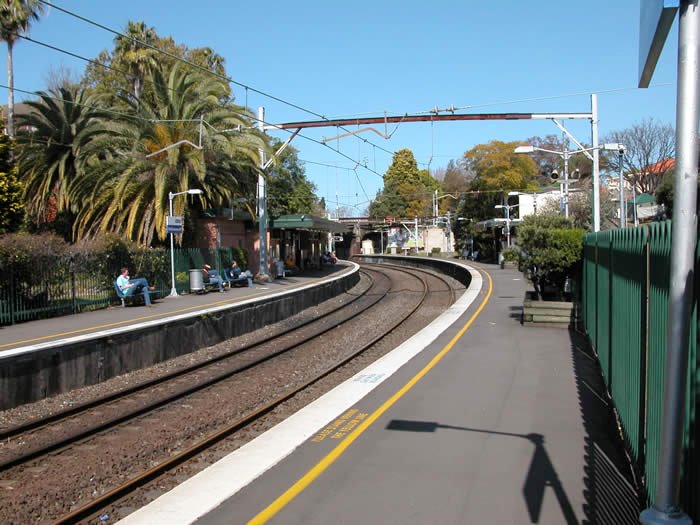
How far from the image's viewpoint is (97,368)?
13133 millimetres

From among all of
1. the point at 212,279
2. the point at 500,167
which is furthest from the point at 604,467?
the point at 500,167

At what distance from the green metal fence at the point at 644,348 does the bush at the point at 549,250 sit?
751 centimetres

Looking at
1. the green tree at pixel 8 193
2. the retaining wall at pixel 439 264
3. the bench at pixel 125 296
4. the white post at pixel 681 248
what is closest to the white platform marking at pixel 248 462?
the white post at pixel 681 248

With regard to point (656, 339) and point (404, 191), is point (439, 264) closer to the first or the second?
point (656, 339)

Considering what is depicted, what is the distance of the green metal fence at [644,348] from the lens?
343cm

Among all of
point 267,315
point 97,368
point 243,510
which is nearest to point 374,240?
point 267,315

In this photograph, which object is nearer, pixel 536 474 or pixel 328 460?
pixel 536 474

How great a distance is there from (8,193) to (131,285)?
454 centimetres

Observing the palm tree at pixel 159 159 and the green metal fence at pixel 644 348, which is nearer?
the green metal fence at pixel 644 348

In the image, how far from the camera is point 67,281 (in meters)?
19.1

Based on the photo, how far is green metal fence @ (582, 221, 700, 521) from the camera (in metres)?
3.43

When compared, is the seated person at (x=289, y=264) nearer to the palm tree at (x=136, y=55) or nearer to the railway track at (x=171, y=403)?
the palm tree at (x=136, y=55)

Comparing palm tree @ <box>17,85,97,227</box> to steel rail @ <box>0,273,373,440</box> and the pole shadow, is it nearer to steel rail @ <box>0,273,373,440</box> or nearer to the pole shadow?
steel rail @ <box>0,273,373,440</box>

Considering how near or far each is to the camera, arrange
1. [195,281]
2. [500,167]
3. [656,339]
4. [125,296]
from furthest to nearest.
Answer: [500,167] < [195,281] < [125,296] < [656,339]
